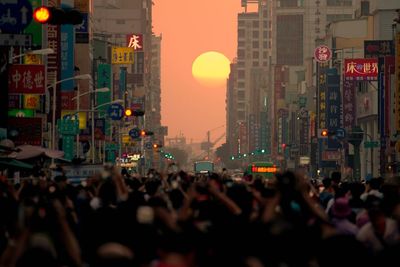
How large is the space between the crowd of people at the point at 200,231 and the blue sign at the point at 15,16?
2059cm

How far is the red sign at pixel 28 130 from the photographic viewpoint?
196 ft

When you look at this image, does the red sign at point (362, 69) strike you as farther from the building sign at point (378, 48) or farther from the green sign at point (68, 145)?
the green sign at point (68, 145)

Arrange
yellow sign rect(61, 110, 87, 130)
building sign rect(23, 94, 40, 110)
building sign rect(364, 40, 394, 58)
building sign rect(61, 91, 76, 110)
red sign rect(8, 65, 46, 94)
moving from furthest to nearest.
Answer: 1. building sign rect(364, 40, 394, 58)
2. building sign rect(61, 91, 76, 110)
3. yellow sign rect(61, 110, 87, 130)
4. building sign rect(23, 94, 40, 110)
5. red sign rect(8, 65, 46, 94)

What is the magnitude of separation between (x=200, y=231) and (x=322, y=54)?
457 feet

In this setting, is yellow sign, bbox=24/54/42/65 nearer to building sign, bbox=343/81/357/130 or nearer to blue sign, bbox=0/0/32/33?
blue sign, bbox=0/0/32/33

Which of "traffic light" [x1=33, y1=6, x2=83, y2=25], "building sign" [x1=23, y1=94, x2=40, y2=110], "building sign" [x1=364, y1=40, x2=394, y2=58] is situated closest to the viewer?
"traffic light" [x1=33, y1=6, x2=83, y2=25]

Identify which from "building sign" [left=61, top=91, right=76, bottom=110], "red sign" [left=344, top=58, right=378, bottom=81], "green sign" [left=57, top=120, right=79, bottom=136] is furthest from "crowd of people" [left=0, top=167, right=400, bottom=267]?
"red sign" [left=344, top=58, right=378, bottom=81]

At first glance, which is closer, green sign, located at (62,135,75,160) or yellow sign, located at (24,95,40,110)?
yellow sign, located at (24,95,40,110)

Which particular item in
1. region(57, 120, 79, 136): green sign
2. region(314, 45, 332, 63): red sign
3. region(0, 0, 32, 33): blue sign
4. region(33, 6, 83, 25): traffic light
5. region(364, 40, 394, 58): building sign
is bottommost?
region(57, 120, 79, 136): green sign

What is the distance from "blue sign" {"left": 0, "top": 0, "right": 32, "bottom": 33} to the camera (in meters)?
40.8

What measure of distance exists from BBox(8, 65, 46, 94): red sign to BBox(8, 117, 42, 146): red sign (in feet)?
13.7

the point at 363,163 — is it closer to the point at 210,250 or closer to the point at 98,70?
the point at 98,70

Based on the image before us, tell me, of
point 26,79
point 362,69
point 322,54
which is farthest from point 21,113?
point 322,54

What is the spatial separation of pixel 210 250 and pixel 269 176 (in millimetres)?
76150
